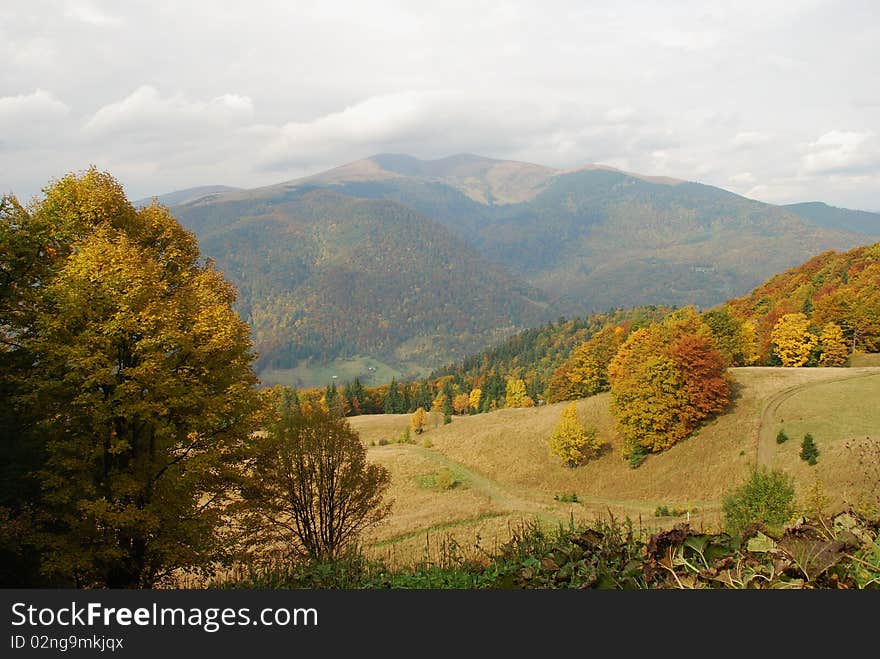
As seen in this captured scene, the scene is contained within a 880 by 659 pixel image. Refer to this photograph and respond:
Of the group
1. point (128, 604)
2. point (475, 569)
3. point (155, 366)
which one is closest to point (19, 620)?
point (128, 604)

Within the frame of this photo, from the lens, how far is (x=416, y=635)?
13.2ft

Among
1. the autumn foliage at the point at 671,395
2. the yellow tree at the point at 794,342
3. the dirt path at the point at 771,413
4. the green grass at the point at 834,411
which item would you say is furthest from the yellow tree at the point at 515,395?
the green grass at the point at 834,411

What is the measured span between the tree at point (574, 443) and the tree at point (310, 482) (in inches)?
1455

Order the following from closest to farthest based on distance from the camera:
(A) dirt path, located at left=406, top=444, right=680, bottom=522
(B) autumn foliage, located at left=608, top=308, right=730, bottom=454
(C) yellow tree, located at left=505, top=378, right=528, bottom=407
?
(A) dirt path, located at left=406, top=444, right=680, bottom=522 < (B) autumn foliage, located at left=608, top=308, right=730, bottom=454 < (C) yellow tree, located at left=505, top=378, right=528, bottom=407

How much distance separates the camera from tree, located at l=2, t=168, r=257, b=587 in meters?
14.7

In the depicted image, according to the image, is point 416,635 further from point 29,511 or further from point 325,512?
point 325,512

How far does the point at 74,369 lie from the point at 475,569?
1338 centimetres

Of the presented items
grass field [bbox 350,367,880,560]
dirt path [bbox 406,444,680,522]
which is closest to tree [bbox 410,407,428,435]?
grass field [bbox 350,367,880,560]

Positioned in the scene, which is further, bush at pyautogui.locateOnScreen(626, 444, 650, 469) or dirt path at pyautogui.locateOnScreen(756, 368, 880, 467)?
bush at pyautogui.locateOnScreen(626, 444, 650, 469)

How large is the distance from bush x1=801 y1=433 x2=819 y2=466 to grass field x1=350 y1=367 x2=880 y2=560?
57cm

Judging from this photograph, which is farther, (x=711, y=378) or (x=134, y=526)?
(x=711, y=378)

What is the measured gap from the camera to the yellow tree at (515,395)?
4651 inches

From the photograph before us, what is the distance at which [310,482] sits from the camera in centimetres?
2416

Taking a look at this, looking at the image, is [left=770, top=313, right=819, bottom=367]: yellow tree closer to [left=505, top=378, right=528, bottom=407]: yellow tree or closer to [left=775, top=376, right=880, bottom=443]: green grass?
[left=775, top=376, right=880, bottom=443]: green grass
